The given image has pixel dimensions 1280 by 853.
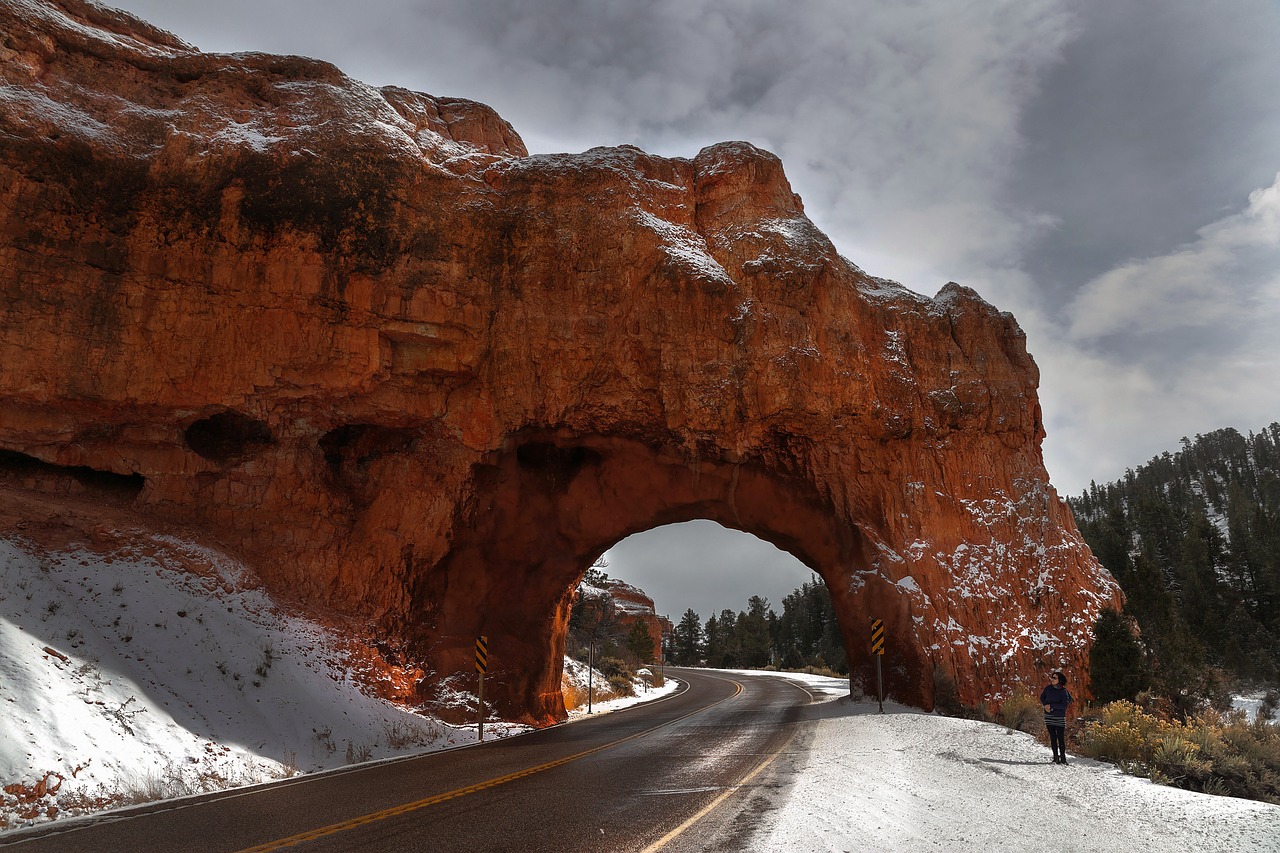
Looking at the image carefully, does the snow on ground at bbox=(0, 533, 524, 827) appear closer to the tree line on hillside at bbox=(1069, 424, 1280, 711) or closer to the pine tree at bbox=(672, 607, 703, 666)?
the tree line on hillside at bbox=(1069, 424, 1280, 711)

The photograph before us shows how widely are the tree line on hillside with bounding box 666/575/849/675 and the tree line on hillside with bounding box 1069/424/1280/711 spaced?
30.6 m

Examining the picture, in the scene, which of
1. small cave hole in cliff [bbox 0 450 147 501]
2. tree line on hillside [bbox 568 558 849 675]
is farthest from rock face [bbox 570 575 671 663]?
small cave hole in cliff [bbox 0 450 147 501]

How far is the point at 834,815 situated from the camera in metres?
7.06

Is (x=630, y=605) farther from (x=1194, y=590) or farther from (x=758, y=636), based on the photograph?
(x=1194, y=590)

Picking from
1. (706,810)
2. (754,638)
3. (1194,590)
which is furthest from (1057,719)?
(754,638)

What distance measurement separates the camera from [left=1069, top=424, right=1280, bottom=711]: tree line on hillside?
22384mm

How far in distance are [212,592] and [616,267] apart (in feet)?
42.2

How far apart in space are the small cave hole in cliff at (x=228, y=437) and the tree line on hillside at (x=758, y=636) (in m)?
65.0

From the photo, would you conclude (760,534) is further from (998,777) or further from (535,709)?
(998,777)

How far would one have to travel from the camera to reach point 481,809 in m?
7.80

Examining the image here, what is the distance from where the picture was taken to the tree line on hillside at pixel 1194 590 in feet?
73.4

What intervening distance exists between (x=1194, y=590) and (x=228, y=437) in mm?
54152

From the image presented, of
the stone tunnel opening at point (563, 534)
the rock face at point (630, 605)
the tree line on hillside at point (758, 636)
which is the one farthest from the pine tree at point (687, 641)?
the stone tunnel opening at point (563, 534)

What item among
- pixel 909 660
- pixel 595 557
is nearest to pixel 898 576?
pixel 909 660
